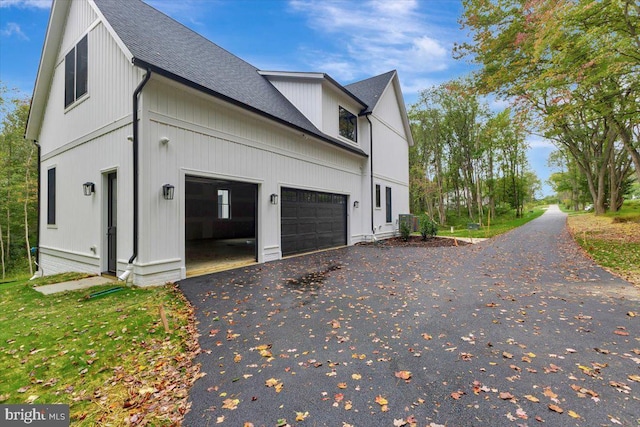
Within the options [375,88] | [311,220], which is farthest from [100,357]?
[375,88]

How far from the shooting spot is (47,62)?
30.4 feet

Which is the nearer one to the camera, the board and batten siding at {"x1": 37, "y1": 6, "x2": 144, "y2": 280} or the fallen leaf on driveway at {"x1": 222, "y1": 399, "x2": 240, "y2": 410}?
the fallen leaf on driveway at {"x1": 222, "y1": 399, "x2": 240, "y2": 410}

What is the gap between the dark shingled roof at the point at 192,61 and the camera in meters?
6.64

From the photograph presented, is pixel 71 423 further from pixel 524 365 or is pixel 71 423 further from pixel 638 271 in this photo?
pixel 638 271

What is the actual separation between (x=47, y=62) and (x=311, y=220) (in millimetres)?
10090

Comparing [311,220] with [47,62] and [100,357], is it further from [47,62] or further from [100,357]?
[47,62]

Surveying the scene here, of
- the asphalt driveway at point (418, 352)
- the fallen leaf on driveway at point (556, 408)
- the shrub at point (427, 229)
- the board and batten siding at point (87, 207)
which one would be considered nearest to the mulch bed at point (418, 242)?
the shrub at point (427, 229)

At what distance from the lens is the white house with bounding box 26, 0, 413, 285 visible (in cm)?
617

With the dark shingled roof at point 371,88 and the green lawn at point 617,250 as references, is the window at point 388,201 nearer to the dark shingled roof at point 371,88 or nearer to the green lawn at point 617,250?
the dark shingled roof at point 371,88

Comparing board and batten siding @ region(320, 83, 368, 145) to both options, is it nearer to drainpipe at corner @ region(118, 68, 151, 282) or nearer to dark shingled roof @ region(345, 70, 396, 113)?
dark shingled roof @ region(345, 70, 396, 113)

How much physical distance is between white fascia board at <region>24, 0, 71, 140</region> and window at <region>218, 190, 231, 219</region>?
794 centimetres

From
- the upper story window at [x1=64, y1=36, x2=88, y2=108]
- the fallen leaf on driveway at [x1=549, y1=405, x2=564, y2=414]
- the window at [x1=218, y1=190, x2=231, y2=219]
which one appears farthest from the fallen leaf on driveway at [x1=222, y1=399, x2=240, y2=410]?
the window at [x1=218, y1=190, x2=231, y2=219]

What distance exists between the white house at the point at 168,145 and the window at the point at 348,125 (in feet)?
0.28

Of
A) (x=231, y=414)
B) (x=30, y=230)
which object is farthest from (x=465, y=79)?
(x=30, y=230)
